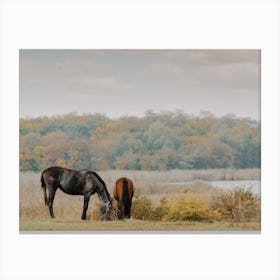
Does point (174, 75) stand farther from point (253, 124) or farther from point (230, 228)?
point (230, 228)

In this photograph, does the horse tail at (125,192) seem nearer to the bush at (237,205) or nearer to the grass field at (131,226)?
the grass field at (131,226)

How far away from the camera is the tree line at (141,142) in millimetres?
18047

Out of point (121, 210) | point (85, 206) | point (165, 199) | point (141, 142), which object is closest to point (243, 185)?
point (165, 199)

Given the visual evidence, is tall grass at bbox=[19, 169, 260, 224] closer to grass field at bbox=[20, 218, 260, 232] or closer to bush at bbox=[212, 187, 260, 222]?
bush at bbox=[212, 187, 260, 222]

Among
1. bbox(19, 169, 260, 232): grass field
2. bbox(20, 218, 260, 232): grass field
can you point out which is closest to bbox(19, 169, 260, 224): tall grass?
bbox(19, 169, 260, 232): grass field

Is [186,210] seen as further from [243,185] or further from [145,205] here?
[243,185]

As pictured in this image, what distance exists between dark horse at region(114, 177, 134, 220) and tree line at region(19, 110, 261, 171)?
26 centimetres

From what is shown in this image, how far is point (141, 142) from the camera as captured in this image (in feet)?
59.4

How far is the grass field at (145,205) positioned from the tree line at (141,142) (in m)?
0.15

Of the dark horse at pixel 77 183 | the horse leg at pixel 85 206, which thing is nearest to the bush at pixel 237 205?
the dark horse at pixel 77 183

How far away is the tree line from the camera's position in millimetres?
18047

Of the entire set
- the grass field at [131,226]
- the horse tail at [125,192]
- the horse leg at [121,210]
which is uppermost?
the horse tail at [125,192]

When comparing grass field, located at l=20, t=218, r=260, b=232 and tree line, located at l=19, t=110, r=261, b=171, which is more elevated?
tree line, located at l=19, t=110, r=261, b=171

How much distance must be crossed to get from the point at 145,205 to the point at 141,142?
A: 1038 mm
